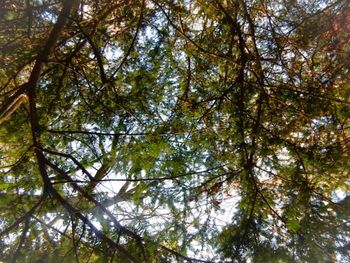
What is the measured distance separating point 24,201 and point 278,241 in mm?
2713

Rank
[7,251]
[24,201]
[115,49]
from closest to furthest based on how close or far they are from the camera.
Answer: [7,251] < [24,201] < [115,49]

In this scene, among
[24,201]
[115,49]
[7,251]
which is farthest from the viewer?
[115,49]

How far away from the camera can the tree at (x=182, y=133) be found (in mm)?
3518

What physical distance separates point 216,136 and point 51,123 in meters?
1.94

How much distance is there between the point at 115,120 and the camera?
412 centimetres

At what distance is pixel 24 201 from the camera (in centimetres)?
369

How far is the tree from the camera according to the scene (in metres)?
3.52

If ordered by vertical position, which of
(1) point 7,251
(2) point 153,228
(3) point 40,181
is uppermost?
(3) point 40,181

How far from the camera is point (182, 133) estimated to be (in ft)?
11.2

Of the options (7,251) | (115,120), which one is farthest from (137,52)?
(7,251)

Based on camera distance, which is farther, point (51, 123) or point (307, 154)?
point (51, 123)

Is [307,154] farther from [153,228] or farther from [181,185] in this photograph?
[153,228]

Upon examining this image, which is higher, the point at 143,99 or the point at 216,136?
the point at 143,99

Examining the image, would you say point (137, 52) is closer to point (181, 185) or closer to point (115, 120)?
point (115, 120)
